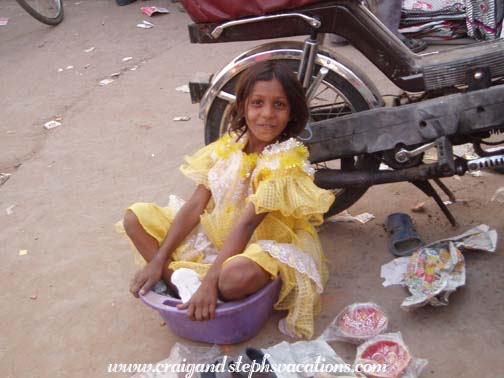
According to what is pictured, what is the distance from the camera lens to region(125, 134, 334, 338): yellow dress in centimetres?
215

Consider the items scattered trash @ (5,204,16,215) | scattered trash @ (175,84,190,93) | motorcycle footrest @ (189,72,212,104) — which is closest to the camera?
motorcycle footrest @ (189,72,212,104)

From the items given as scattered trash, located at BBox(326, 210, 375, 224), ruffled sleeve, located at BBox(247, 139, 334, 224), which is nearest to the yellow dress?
ruffled sleeve, located at BBox(247, 139, 334, 224)

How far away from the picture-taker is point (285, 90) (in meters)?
2.13

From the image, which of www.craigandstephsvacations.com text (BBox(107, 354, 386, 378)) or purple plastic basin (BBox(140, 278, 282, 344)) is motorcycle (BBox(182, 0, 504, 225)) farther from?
www.craigandstephsvacations.com text (BBox(107, 354, 386, 378))

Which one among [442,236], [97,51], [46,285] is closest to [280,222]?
[442,236]

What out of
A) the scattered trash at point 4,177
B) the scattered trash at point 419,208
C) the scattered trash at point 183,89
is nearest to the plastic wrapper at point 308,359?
→ the scattered trash at point 419,208

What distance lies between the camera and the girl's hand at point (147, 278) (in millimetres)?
2236

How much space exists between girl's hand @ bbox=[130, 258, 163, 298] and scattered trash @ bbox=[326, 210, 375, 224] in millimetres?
969

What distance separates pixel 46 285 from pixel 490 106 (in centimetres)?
206

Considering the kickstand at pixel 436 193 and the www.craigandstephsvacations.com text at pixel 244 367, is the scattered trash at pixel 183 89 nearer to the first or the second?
the kickstand at pixel 436 193

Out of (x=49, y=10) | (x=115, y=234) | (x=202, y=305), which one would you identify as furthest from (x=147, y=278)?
(x=49, y=10)

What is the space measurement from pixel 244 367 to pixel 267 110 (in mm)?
885

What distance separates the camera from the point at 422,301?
7.29 feet

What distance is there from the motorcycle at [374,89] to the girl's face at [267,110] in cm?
26
